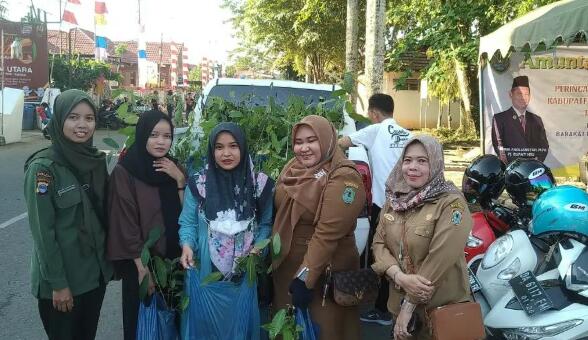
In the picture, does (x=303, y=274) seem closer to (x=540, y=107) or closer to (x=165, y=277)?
(x=165, y=277)

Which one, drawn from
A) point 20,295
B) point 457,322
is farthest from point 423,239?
point 20,295

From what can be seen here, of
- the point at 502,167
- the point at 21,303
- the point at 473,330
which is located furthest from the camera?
the point at 21,303

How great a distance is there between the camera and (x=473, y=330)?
2258mm

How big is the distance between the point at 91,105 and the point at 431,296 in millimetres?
1913

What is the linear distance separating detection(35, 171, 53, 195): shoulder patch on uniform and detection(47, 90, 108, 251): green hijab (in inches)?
3.9

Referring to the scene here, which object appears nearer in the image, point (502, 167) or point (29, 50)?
point (502, 167)

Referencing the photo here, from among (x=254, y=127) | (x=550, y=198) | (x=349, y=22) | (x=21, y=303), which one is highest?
(x=349, y=22)

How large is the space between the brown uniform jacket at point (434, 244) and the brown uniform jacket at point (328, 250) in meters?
0.20

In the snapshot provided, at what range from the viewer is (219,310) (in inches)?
101

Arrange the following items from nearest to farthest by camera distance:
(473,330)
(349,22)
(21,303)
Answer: (473,330), (21,303), (349,22)

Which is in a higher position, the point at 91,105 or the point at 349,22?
the point at 349,22

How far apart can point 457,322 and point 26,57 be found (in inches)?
964

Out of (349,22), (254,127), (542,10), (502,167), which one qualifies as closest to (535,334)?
(502,167)

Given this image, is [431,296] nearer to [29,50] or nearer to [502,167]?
[502,167]
